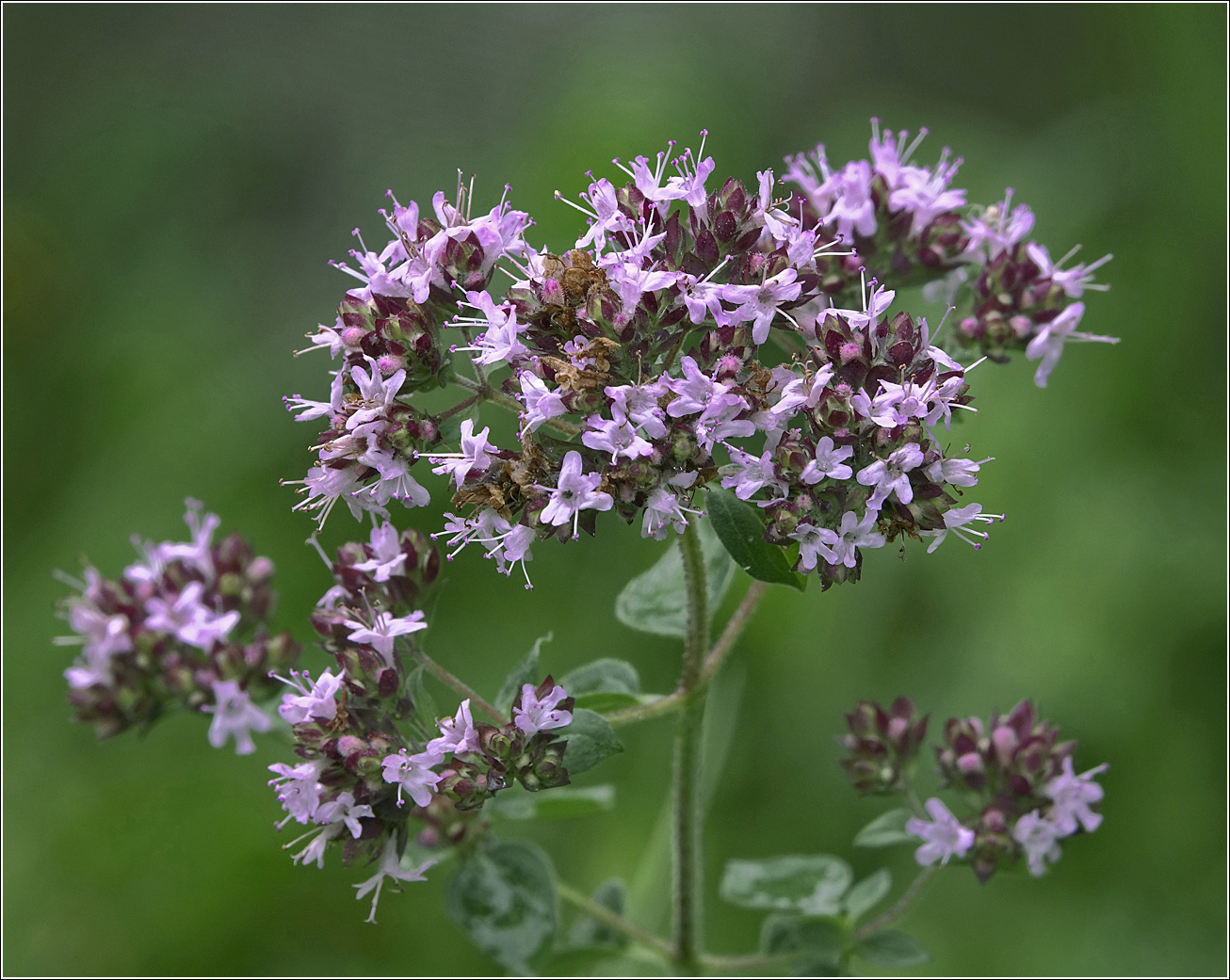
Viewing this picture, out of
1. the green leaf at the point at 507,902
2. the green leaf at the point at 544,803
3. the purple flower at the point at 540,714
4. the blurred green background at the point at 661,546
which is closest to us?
the purple flower at the point at 540,714

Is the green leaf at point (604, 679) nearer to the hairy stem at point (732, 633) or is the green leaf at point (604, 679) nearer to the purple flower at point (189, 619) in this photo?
the hairy stem at point (732, 633)

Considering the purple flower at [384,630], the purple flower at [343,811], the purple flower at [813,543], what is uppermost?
the purple flower at [813,543]

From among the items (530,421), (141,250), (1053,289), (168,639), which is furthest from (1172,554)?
(141,250)

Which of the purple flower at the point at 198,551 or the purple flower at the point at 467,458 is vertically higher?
the purple flower at the point at 198,551

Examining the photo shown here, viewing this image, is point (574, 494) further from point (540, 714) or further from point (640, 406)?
point (540, 714)

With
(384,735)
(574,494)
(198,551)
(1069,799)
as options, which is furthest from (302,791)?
(1069,799)

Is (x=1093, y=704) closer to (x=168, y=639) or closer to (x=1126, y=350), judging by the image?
(x=1126, y=350)

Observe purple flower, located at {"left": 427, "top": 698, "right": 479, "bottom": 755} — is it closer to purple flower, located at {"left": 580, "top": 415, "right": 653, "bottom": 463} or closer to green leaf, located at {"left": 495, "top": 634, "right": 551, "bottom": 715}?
green leaf, located at {"left": 495, "top": 634, "right": 551, "bottom": 715}

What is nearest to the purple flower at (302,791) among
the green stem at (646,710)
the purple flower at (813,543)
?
the green stem at (646,710)

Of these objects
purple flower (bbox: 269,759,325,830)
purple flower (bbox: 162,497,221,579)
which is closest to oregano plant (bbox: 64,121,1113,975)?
purple flower (bbox: 269,759,325,830)
